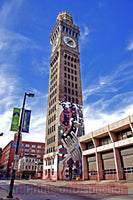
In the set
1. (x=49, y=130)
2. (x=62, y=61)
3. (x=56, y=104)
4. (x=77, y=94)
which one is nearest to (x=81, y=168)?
(x=49, y=130)

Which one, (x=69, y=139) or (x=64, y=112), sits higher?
(x=64, y=112)

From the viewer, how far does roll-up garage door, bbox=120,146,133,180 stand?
34.5 meters

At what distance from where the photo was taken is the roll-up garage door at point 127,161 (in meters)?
34.5

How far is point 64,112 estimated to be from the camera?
57.2m

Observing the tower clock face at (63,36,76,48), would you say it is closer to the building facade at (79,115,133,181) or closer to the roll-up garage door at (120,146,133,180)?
the building facade at (79,115,133,181)

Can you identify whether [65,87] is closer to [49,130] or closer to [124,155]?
[49,130]

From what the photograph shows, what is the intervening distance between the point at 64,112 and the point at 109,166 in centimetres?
2432

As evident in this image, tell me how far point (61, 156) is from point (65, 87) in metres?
26.9

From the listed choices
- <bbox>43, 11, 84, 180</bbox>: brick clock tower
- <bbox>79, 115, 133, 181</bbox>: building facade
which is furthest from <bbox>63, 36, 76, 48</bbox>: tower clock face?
<bbox>79, 115, 133, 181</bbox>: building facade

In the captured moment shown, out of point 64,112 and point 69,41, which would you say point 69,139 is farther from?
point 69,41

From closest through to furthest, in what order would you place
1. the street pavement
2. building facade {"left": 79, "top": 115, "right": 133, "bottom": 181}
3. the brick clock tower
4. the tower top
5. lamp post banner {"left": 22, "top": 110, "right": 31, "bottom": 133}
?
the street pavement < lamp post banner {"left": 22, "top": 110, "right": 31, "bottom": 133} < building facade {"left": 79, "top": 115, "right": 133, "bottom": 181} < the brick clock tower < the tower top

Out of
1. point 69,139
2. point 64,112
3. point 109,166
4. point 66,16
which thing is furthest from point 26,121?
point 66,16

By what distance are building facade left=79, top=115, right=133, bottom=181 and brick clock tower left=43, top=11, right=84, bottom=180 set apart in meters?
5.57

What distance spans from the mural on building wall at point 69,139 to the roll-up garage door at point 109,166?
11978mm
